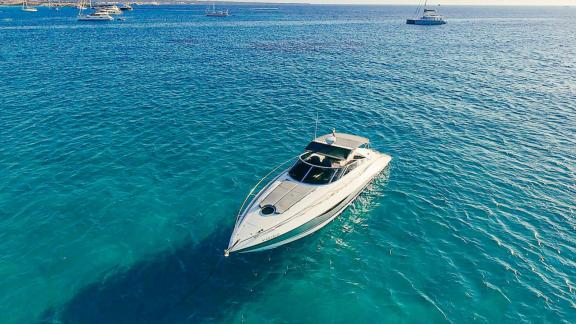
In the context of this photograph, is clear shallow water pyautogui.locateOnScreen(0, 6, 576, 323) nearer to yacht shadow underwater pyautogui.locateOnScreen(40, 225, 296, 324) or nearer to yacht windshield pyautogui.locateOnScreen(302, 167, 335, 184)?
yacht shadow underwater pyautogui.locateOnScreen(40, 225, 296, 324)

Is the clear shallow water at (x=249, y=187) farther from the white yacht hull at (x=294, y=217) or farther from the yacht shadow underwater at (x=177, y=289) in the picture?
the white yacht hull at (x=294, y=217)

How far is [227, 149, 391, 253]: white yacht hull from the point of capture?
1784cm

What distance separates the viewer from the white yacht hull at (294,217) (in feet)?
58.5

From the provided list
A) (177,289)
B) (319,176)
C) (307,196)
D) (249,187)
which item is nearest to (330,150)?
(319,176)

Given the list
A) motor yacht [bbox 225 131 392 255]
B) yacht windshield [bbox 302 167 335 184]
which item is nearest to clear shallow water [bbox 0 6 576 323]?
motor yacht [bbox 225 131 392 255]

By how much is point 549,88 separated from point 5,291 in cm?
6749

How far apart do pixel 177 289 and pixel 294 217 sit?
7277 millimetres

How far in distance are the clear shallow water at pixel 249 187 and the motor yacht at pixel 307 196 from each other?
1438mm

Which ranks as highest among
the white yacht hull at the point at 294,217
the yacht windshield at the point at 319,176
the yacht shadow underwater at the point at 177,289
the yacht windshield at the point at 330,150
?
the yacht windshield at the point at 330,150

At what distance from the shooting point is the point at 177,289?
55.1 feet

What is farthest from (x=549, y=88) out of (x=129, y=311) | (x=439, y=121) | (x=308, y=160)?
(x=129, y=311)

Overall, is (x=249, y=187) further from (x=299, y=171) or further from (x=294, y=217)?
(x=294, y=217)

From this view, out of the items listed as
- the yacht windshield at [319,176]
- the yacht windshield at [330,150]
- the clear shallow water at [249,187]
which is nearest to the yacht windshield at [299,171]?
the yacht windshield at [319,176]

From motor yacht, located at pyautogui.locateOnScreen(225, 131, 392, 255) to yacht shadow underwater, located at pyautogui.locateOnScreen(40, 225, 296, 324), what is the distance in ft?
4.99
